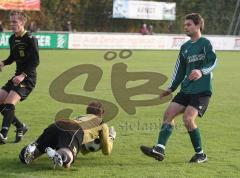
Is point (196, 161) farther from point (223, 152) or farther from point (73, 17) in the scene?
point (73, 17)

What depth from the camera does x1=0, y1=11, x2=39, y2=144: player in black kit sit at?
8.16m

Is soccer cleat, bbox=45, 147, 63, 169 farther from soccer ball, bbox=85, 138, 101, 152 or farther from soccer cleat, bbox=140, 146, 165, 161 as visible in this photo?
soccer cleat, bbox=140, 146, 165, 161

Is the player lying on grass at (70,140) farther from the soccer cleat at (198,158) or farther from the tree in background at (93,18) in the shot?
the tree in background at (93,18)

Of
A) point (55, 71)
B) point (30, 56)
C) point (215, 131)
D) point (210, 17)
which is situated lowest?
point (210, 17)

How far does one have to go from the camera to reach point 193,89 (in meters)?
7.43

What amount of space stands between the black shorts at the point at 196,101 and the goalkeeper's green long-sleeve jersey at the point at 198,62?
0.05 metres

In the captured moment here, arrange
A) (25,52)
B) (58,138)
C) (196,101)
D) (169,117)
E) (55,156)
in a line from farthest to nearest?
(25,52), (169,117), (196,101), (58,138), (55,156)

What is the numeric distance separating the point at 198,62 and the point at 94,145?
1.72 m

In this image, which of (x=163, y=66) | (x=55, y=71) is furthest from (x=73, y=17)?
(x=55, y=71)

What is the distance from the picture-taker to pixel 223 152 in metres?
8.05

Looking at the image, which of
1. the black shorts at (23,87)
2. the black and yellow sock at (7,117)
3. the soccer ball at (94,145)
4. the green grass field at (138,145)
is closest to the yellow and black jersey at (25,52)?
the black shorts at (23,87)

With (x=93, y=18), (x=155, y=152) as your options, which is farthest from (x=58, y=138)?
(x=93, y=18)

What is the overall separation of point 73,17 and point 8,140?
37187 millimetres

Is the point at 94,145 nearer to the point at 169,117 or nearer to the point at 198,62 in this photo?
the point at 169,117
